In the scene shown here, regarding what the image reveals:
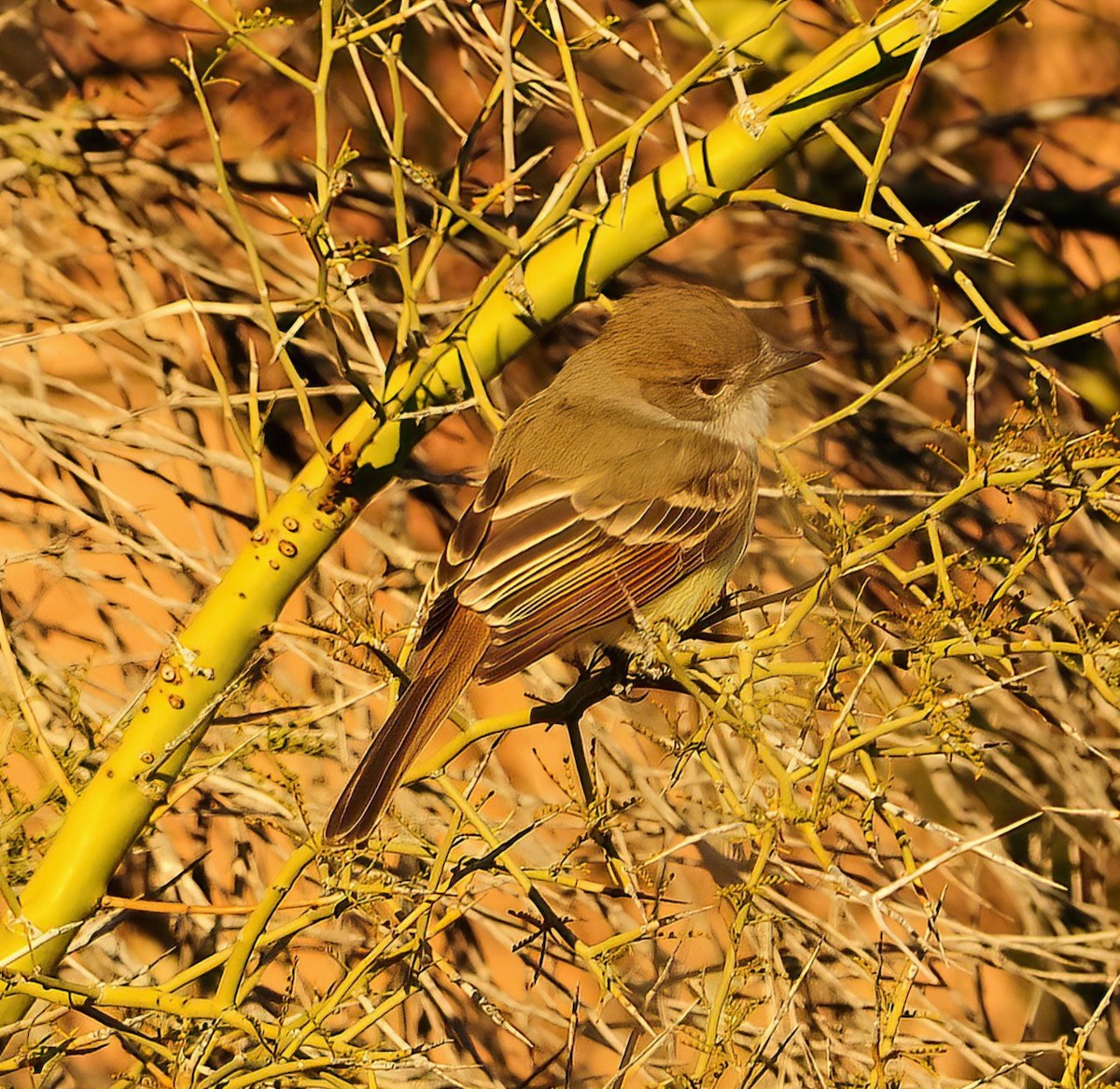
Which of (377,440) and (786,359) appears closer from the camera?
(377,440)

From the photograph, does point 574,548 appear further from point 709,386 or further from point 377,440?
point 377,440

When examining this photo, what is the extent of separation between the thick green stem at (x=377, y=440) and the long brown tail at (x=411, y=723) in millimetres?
393

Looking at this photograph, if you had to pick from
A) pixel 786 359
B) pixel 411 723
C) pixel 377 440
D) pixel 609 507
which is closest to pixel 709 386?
pixel 786 359

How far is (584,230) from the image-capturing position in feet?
13.4

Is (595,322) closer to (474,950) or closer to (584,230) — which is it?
(584,230)

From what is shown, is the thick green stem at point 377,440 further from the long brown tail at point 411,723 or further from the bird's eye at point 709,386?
the bird's eye at point 709,386

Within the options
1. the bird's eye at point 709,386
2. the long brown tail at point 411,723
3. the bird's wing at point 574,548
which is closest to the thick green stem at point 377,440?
the long brown tail at point 411,723

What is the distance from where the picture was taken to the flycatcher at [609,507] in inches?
168

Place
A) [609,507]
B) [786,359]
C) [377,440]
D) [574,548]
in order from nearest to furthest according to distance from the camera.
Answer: [377,440], [574,548], [609,507], [786,359]

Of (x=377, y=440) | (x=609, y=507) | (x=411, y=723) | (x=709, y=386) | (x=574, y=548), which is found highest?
(x=709, y=386)

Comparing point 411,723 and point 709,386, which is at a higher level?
point 709,386

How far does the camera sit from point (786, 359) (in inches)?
201

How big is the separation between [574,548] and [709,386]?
0.87m

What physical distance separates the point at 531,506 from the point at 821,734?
109 cm
